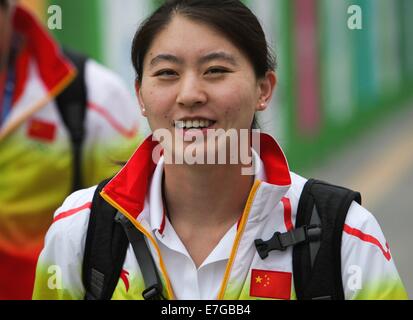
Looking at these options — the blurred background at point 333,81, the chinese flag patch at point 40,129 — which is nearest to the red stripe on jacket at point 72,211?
the chinese flag patch at point 40,129

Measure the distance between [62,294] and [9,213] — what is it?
1.07m

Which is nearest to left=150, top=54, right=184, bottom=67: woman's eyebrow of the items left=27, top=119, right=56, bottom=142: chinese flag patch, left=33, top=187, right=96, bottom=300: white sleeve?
left=33, top=187, right=96, bottom=300: white sleeve

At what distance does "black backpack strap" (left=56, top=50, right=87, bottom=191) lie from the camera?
3.58m

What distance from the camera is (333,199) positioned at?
98.8 inches

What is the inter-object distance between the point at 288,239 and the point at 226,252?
0.18 meters

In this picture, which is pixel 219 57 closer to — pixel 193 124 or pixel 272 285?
pixel 193 124

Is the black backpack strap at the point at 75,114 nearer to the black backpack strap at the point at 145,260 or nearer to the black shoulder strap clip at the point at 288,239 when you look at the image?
the black backpack strap at the point at 145,260

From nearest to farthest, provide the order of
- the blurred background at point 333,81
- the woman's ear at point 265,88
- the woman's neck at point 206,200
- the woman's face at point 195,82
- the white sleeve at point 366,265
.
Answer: the white sleeve at point 366,265
the woman's face at point 195,82
the woman's neck at point 206,200
the woman's ear at point 265,88
the blurred background at point 333,81

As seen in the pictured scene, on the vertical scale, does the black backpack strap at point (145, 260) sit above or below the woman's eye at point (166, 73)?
→ below

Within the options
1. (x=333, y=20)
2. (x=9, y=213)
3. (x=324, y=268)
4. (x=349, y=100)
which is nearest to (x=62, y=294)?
(x=324, y=268)

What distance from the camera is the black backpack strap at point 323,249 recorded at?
2.40m

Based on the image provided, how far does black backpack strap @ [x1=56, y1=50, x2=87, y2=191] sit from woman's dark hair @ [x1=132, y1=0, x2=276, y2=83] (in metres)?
0.84

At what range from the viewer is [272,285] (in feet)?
8.05

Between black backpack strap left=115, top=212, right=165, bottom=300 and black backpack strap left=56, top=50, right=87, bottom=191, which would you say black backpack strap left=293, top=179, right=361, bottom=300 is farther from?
black backpack strap left=56, top=50, right=87, bottom=191
